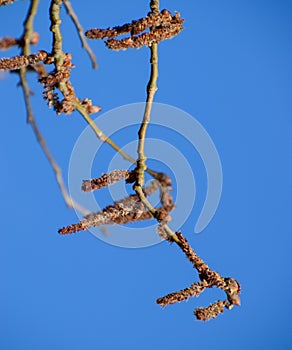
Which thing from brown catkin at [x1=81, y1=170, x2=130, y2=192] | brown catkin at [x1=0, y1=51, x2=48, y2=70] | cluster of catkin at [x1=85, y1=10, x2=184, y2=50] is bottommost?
brown catkin at [x1=81, y1=170, x2=130, y2=192]

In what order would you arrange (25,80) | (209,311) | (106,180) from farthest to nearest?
(25,80)
(106,180)
(209,311)

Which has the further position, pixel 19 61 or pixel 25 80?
pixel 25 80

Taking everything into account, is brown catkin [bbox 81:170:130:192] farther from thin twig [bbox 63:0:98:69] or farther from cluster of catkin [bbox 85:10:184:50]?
thin twig [bbox 63:0:98:69]

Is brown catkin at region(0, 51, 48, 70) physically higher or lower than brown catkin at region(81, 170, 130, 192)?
higher

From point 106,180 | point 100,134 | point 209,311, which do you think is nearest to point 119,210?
point 106,180

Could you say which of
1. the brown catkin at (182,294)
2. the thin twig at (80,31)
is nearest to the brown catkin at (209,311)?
the brown catkin at (182,294)

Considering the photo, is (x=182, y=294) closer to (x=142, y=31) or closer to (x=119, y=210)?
(x=119, y=210)

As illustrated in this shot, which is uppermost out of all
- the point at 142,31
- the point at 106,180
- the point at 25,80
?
the point at 25,80

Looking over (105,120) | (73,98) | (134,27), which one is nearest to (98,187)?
(73,98)

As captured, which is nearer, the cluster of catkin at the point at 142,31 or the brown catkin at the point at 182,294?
the brown catkin at the point at 182,294

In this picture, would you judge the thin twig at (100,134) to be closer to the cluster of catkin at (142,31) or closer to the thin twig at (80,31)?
the cluster of catkin at (142,31)

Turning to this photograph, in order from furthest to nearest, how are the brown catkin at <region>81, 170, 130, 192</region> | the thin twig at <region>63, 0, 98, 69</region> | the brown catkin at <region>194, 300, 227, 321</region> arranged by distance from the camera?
the thin twig at <region>63, 0, 98, 69</region>, the brown catkin at <region>81, 170, 130, 192</region>, the brown catkin at <region>194, 300, 227, 321</region>

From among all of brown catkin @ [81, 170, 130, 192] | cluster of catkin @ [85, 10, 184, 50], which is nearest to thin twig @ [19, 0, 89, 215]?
brown catkin @ [81, 170, 130, 192]
